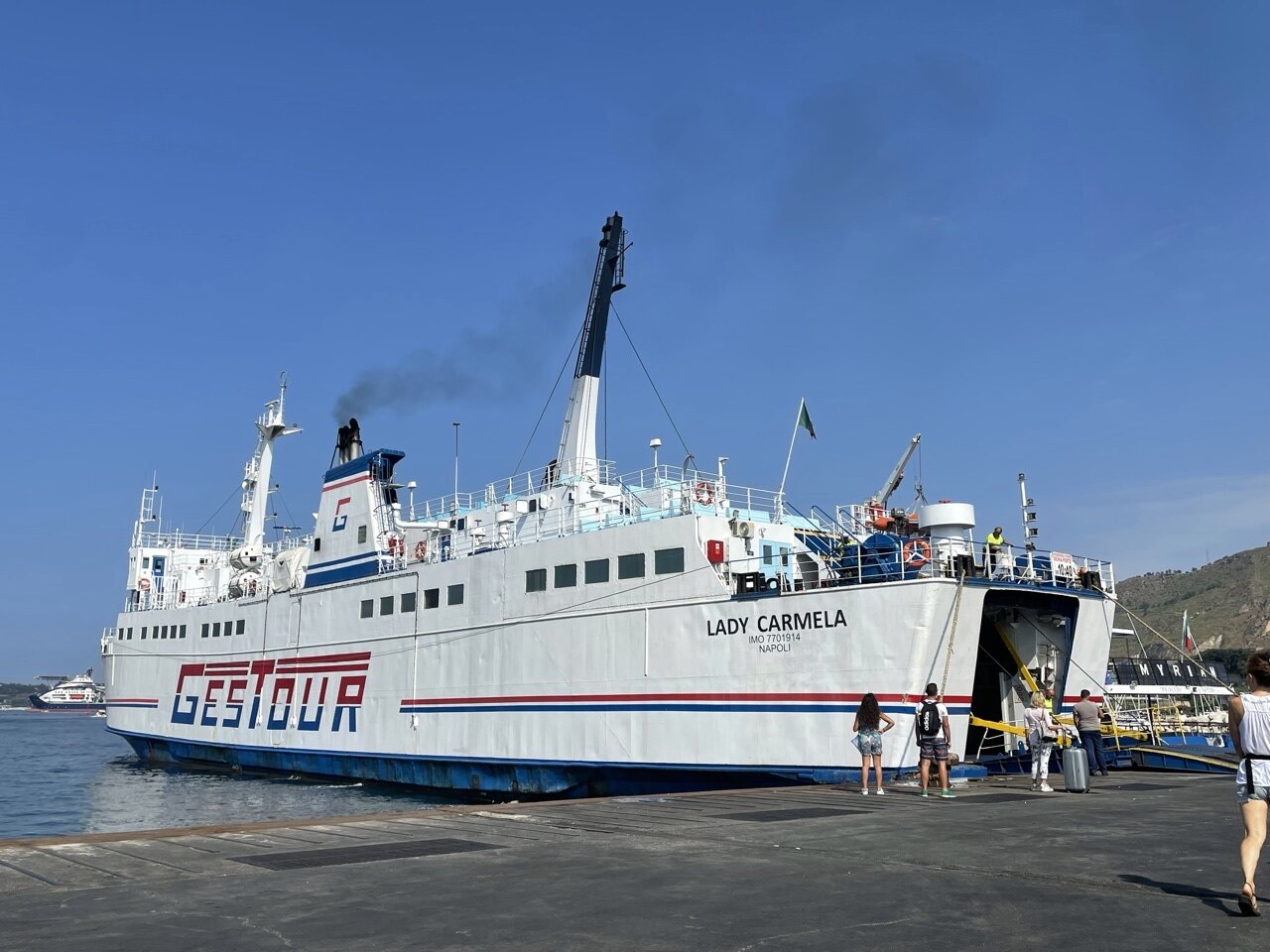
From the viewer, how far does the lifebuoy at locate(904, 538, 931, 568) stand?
65.8 feet

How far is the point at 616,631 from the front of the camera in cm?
2406

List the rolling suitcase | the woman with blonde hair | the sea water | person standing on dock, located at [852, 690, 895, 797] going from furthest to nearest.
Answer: the sea water < the woman with blonde hair < person standing on dock, located at [852, 690, 895, 797] < the rolling suitcase

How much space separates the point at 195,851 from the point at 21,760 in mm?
53722

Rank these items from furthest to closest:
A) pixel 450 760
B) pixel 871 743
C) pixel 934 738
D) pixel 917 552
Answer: pixel 450 760 → pixel 917 552 → pixel 871 743 → pixel 934 738

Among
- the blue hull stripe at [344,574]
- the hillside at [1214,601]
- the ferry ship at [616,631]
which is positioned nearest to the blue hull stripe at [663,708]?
the ferry ship at [616,631]

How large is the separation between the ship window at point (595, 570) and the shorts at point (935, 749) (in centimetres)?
1015

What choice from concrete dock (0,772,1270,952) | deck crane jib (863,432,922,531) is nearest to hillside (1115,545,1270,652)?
deck crane jib (863,432,922,531)

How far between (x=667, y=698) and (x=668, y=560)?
3.11 m

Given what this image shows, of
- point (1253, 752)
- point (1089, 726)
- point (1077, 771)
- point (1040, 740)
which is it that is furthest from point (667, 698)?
point (1253, 752)

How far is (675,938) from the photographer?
645 cm

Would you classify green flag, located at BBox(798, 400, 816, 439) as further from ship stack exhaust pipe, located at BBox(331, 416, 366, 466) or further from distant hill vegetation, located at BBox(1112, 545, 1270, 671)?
distant hill vegetation, located at BBox(1112, 545, 1270, 671)

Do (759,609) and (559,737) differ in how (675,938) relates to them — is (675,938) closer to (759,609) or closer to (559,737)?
(759,609)

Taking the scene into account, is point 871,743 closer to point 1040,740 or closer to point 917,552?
point 1040,740

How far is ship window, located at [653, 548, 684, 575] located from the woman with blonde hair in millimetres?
8294
